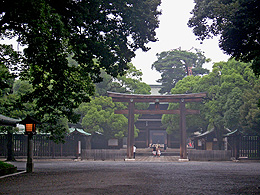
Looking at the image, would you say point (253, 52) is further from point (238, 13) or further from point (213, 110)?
point (213, 110)

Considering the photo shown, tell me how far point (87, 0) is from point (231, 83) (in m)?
22.3

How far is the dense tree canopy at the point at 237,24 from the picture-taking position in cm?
1368

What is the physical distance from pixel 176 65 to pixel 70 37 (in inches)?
2197

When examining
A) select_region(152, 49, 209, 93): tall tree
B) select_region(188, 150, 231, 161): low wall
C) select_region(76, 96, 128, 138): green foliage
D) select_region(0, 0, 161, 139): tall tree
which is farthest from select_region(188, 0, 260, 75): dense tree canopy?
select_region(152, 49, 209, 93): tall tree

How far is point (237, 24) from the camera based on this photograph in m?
14.2

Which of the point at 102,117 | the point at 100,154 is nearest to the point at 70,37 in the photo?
the point at 100,154

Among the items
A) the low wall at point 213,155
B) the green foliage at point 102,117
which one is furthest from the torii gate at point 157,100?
the green foliage at point 102,117

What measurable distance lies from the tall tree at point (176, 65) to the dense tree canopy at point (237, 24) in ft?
166

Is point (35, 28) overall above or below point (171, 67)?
below

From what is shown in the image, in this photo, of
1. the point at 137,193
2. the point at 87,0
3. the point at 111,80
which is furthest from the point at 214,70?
the point at 137,193

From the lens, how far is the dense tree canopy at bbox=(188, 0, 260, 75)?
44.9ft

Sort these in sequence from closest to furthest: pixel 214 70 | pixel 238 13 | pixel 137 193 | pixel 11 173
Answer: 1. pixel 137 193
2. pixel 238 13
3. pixel 11 173
4. pixel 214 70

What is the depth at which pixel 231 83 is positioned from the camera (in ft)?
108

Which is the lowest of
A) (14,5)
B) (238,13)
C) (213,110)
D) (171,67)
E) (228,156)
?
(228,156)
